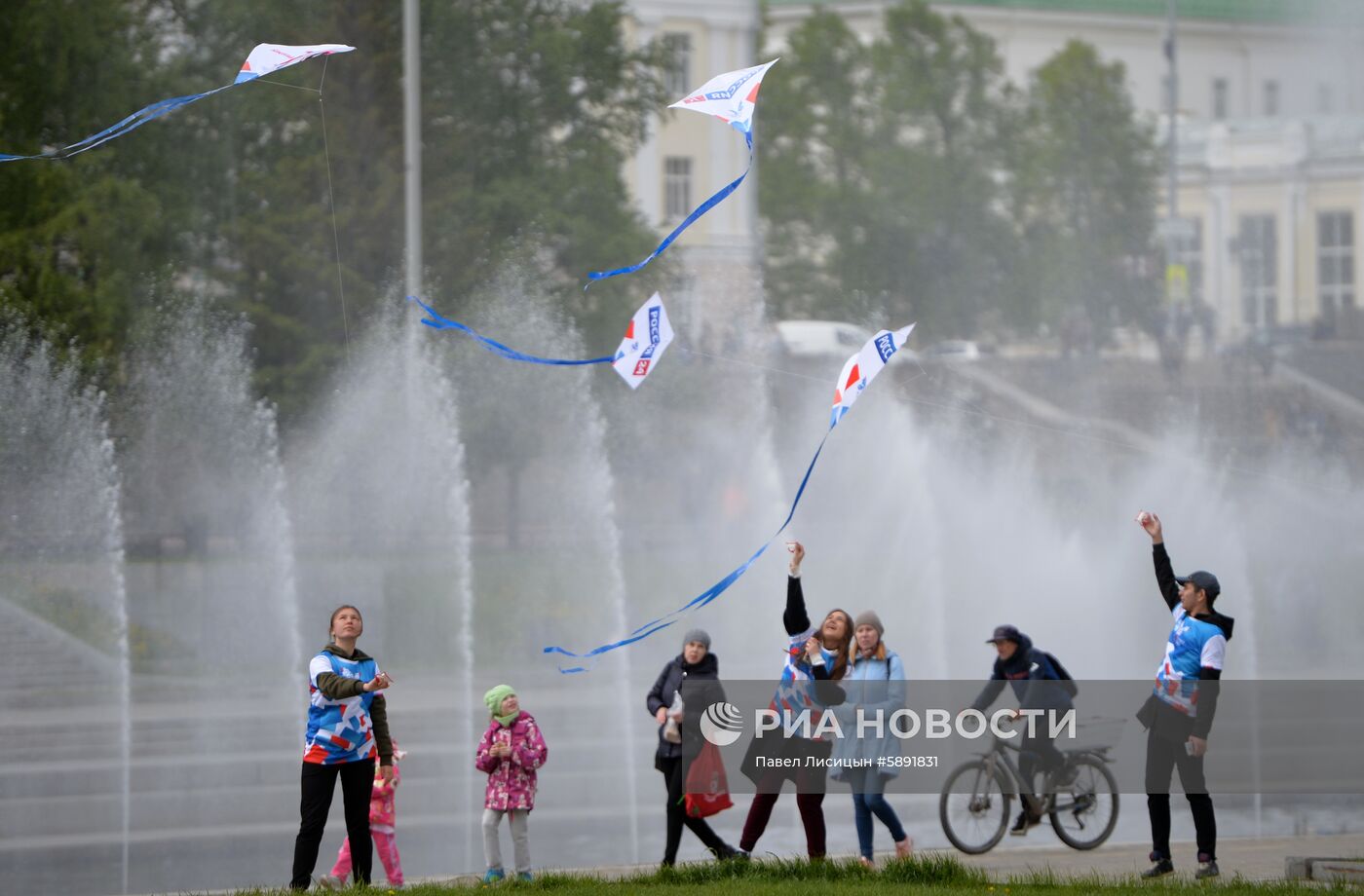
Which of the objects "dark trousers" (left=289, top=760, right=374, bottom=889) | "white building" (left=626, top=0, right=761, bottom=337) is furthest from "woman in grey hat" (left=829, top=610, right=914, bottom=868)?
"white building" (left=626, top=0, right=761, bottom=337)

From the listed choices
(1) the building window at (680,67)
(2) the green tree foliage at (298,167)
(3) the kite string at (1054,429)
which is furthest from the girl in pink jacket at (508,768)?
(1) the building window at (680,67)

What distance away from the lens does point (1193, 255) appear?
1344 inches

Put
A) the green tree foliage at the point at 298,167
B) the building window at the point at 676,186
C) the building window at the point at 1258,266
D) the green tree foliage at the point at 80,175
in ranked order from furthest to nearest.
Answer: the building window at the point at 676,186 < the building window at the point at 1258,266 < the green tree foliage at the point at 298,167 < the green tree foliage at the point at 80,175

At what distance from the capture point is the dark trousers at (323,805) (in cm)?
816

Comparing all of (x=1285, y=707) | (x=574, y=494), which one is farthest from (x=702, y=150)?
(x=1285, y=707)

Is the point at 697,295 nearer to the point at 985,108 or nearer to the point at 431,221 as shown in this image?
the point at 431,221

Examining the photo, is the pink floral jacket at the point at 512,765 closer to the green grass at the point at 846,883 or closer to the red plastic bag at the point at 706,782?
the green grass at the point at 846,883

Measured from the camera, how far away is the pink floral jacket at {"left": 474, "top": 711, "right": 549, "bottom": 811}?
8.95 metres

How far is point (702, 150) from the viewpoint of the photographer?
3444 centimetres

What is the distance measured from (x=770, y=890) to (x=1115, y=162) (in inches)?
1137

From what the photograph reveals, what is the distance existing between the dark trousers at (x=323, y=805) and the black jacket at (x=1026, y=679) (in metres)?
3.35

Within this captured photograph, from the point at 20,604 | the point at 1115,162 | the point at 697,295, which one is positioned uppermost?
the point at 1115,162

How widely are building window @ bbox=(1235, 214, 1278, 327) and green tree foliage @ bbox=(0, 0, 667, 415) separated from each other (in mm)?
11961

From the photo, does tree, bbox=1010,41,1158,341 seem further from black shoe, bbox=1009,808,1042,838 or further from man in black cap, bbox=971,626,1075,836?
black shoe, bbox=1009,808,1042,838
